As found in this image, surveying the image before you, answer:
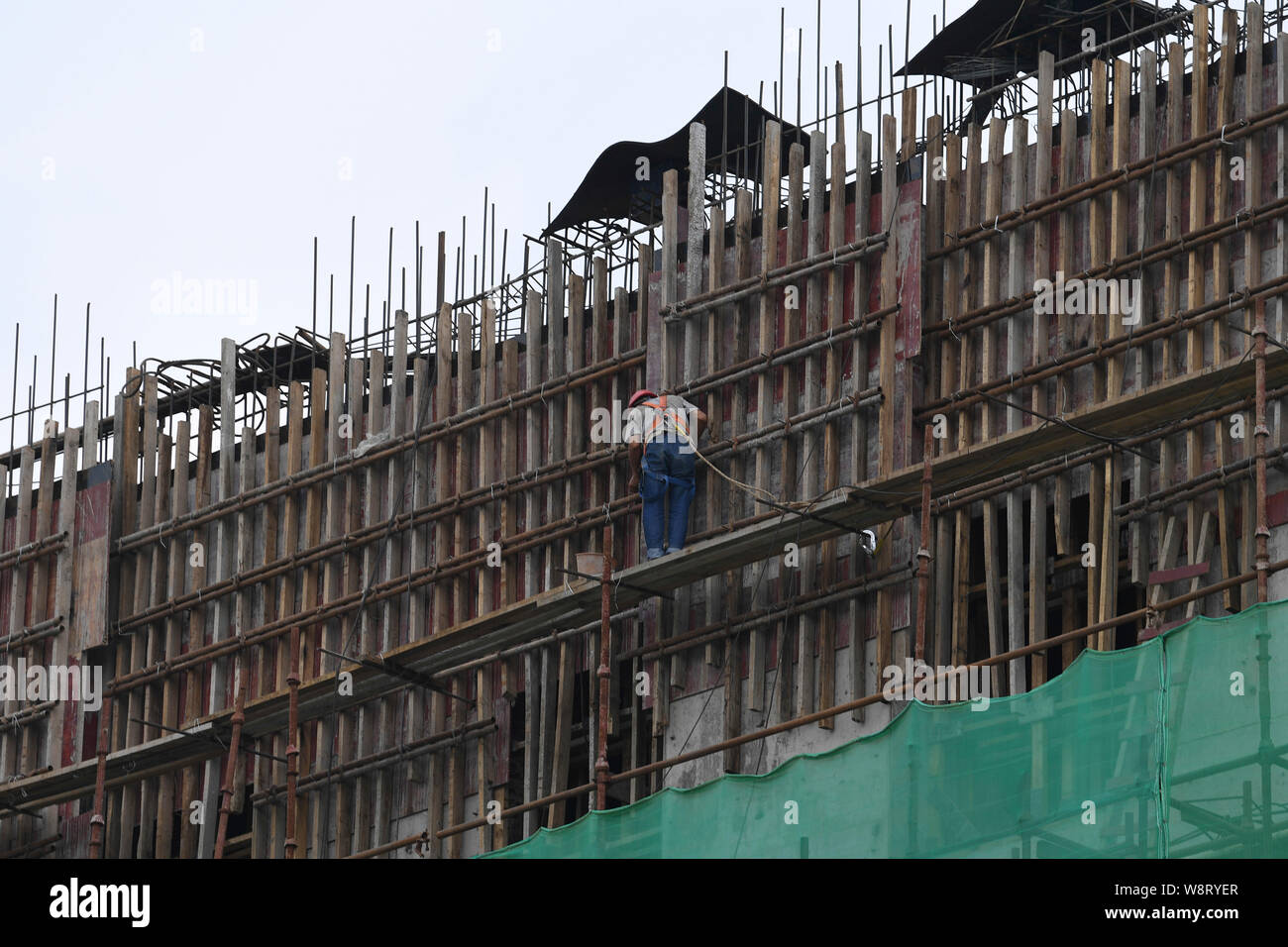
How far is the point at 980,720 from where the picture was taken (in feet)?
67.2

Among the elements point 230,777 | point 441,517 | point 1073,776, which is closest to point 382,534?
point 441,517

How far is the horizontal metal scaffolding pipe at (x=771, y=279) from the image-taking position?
28.2 m

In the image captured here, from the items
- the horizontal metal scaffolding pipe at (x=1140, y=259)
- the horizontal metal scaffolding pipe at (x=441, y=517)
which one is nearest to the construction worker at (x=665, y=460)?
the horizontal metal scaffolding pipe at (x=441, y=517)

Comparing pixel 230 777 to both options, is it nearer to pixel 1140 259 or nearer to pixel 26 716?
pixel 26 716

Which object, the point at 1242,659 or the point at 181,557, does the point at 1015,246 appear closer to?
the point at 1242,659

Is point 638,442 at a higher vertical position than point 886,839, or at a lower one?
higher

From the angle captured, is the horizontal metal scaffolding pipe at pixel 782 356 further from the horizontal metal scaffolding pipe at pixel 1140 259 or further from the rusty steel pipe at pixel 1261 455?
the rusty steel pipe at pixel 1261 455

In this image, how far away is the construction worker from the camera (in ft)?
92.5

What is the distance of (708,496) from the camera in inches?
1126

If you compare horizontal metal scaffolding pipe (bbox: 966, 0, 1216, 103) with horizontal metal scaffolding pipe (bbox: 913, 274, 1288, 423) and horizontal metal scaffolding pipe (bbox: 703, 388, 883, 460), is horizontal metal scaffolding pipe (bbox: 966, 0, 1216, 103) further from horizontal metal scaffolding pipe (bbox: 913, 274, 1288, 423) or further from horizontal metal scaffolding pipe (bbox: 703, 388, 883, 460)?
horizontal metal scaffolding pipe (bbox: 703, 388, 883, 460)
